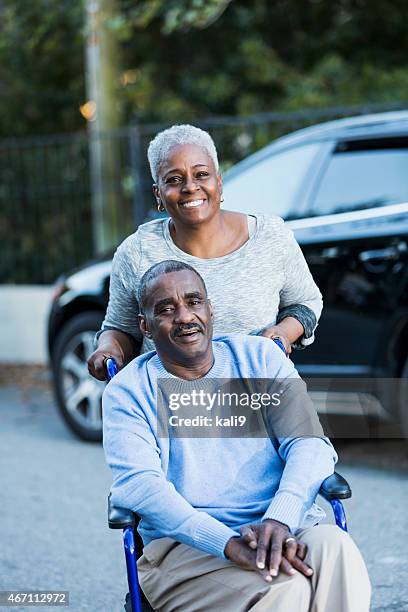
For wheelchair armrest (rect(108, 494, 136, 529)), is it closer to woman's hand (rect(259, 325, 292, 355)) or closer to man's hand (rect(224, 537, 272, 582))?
man's hand (rect(224, 537, 272, 582))

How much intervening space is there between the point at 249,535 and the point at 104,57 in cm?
872

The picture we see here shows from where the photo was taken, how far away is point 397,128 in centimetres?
627

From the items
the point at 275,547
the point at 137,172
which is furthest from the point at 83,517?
the point at 137,172

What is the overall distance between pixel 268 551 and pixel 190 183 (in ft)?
3.98

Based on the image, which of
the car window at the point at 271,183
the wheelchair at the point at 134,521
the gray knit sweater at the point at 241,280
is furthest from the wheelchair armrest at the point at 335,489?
the car window at the point at 271,183

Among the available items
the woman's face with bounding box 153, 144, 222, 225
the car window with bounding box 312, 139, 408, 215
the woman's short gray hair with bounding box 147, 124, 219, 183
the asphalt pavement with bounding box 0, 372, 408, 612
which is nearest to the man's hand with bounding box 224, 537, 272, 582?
the woman's face with bounding box 153, 144, 222, 225

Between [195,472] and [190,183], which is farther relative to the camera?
[190,183]

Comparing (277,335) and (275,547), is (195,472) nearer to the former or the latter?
(275,547)

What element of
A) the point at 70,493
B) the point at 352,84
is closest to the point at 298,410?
the point at 70,493

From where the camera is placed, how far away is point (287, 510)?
124 inches

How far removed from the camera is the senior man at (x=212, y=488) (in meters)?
3.02

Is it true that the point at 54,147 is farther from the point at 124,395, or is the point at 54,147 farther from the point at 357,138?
the point at 124,395

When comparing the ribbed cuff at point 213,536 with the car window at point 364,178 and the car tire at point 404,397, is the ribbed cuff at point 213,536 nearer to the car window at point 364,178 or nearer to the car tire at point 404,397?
the car tire at point 404,397

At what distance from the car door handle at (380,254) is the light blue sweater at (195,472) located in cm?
269
